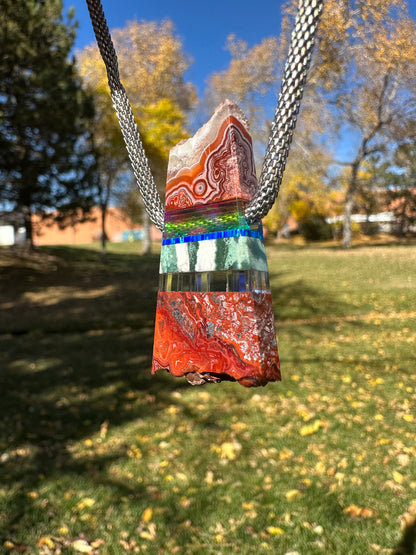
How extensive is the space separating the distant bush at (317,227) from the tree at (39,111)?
25.9 m

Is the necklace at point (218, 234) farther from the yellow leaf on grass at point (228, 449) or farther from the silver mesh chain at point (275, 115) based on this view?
the yellow leaf on grass at point (228, 449)

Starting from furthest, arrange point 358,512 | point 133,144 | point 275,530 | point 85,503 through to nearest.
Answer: point 85,503 → point 358,512 → point 275,530 → point 133,144

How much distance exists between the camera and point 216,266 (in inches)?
40.4

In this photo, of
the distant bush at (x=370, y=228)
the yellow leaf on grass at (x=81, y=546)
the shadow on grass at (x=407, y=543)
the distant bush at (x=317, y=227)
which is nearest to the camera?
the shadow on grass at (x=407, y=543)

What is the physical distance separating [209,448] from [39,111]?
14.2 meters

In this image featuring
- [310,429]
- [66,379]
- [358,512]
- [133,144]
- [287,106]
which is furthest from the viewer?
[66,379]

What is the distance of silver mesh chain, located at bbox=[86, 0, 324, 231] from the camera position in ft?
2.95

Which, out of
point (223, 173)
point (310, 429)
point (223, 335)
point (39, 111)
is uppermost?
point (39, 111)

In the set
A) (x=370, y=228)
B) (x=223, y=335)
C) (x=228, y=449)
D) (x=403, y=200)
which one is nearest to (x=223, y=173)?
(x=223, y=335)

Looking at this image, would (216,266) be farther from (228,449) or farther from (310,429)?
(310,429)

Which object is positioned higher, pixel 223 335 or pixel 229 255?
pixel 229 255

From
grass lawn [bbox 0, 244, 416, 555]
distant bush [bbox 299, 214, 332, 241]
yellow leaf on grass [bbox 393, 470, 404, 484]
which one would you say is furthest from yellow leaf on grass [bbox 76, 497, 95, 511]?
distant bush [bbox 299, 214, 332, 241]

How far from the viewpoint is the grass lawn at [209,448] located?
4262mm

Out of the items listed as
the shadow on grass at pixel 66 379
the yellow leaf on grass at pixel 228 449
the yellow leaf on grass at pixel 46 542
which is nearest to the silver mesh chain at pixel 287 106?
the yellow leaf on grass at pixel 46 542
